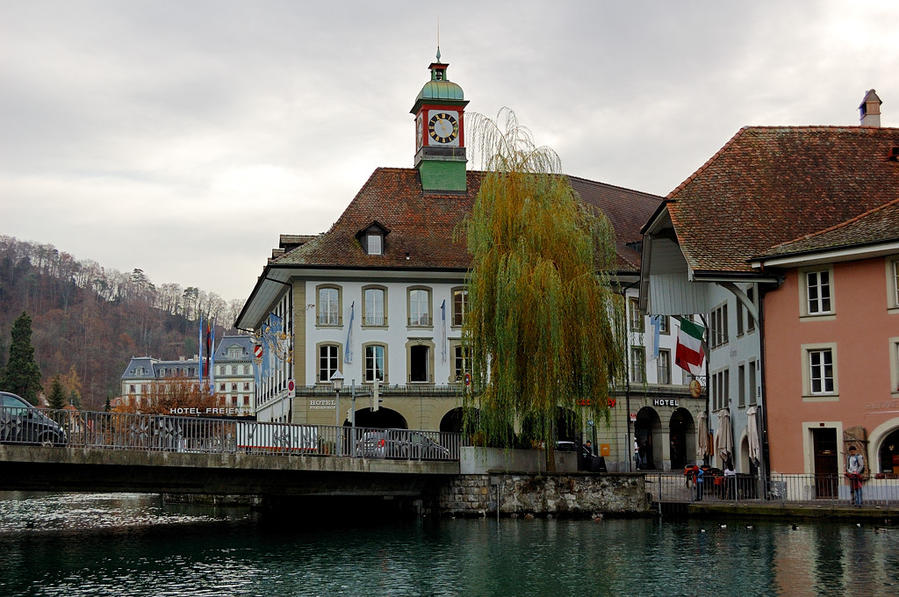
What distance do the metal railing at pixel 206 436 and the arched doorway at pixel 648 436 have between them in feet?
77.1

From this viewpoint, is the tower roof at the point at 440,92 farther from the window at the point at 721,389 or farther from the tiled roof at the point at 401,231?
the window at the point at 721,389

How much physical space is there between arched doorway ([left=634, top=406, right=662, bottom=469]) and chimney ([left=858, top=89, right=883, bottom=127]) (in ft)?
63.6

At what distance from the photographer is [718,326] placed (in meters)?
45.5

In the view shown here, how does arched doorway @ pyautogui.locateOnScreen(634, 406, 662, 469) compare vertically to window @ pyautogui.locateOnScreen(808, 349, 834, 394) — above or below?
below

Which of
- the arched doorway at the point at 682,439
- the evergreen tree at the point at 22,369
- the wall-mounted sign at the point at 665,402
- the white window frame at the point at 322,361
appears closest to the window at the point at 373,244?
the white window frame at the point at 322,361

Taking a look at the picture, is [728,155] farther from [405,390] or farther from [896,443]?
[405,390]

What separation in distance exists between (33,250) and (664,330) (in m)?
149

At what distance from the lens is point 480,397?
38719mm

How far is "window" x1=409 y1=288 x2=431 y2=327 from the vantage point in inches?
2215

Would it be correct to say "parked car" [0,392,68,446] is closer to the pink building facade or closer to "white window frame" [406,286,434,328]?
the pink building facade

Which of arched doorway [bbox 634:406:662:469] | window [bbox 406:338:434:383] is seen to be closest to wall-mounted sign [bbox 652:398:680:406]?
arched doorway [bbox 634:406:662:469]

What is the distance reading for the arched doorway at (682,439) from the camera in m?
63.5

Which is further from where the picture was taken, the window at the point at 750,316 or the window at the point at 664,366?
the window at the point at 664,366


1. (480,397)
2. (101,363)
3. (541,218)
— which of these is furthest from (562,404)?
(101,363)
